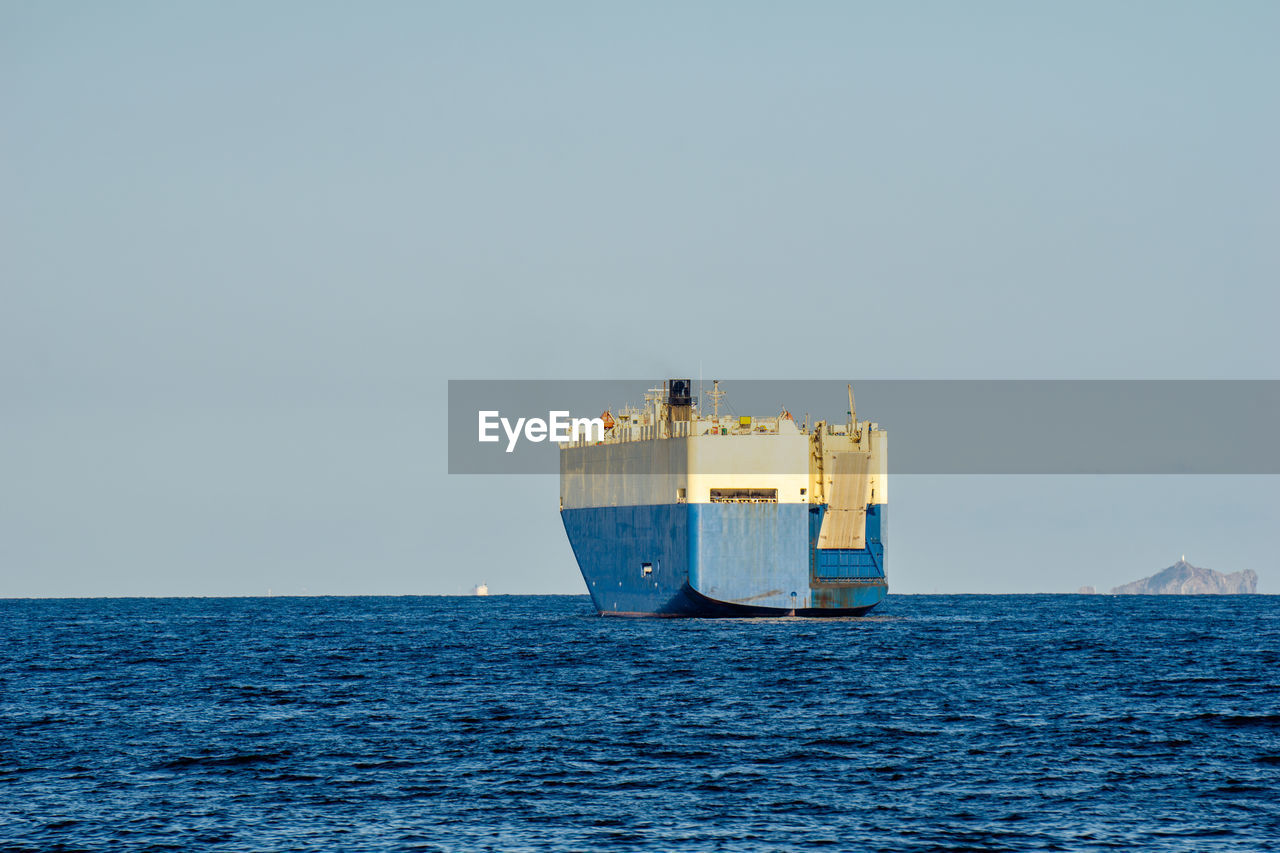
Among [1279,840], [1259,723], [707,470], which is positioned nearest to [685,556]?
[707,470]

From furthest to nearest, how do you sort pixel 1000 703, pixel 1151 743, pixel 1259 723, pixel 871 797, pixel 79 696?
1. pixel 79 696
2. pixel 1000 703
3. pixel 1259 723
4. pixel 1151 743
5. pixel 871 797

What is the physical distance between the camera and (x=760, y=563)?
225 ft

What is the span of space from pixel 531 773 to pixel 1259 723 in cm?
1861

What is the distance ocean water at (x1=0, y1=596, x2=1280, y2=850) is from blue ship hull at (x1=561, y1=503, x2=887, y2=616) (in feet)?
14.1

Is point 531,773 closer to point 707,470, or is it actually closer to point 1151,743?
point 1151,743

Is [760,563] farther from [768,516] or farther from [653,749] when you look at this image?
[653,749]

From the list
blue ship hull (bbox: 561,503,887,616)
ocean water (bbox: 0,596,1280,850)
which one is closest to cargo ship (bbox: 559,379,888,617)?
blue ship hull (bbox: 561,503,887,616)

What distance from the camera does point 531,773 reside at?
3108cm

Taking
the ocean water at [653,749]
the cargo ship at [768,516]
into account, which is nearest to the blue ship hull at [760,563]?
the cargo ship at [768,516]

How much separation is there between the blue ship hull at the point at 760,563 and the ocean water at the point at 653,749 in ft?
14.1

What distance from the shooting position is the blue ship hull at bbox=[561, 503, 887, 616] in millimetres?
68562

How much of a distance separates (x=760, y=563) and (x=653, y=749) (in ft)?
114

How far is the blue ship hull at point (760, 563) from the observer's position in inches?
2699

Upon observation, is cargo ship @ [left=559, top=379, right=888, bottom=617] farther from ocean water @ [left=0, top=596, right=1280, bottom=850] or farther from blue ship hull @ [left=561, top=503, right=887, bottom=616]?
ocean water @ [left=0, top=596, right=1280, bottom=850]
